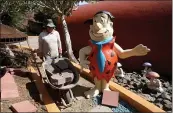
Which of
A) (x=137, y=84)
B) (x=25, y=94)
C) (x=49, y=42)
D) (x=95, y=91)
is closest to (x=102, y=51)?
(x=95, y=91)

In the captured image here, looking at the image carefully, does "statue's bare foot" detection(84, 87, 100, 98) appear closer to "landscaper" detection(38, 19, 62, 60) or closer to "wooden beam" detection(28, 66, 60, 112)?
"wooden beam" detection(28, 66, 60, 112)

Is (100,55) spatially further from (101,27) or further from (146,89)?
(146,89)

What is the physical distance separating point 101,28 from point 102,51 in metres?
0.49

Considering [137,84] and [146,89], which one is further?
[137,84]

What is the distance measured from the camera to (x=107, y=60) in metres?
5.26

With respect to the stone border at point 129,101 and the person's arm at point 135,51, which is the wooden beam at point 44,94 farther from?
the person's arm at point 135,51

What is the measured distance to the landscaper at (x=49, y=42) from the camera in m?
6.46

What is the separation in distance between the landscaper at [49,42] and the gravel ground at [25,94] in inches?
33.3

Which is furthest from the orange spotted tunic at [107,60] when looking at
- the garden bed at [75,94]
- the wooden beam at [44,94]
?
the wooden beam at [44,94]

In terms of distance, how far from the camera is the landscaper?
6.46 metres


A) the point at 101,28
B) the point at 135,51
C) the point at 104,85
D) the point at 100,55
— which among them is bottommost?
the point at 104,85

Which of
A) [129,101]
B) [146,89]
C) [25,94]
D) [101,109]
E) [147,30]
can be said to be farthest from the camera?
[147,30]

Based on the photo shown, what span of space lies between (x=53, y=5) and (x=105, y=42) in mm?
3243

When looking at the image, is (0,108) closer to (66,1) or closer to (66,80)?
(66,80)
